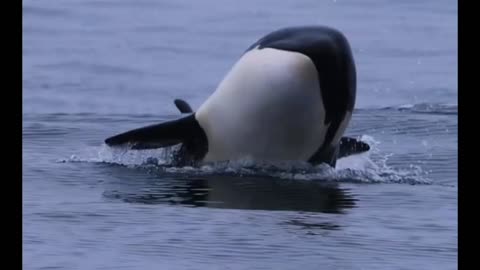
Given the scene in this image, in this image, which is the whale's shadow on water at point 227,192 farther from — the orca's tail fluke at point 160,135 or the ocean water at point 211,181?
the orca's tail fluke at point 160,135

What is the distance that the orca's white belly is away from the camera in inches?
579

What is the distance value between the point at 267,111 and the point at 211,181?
80cm

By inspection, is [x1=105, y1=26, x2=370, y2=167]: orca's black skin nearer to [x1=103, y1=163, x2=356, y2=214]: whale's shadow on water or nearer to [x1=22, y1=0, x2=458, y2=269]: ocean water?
[x1=22, y1=0, x2=458, y2=269]: ocean water

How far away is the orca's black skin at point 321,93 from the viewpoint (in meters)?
14.6

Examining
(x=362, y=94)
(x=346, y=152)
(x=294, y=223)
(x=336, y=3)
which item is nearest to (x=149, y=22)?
(x=336, y=3)

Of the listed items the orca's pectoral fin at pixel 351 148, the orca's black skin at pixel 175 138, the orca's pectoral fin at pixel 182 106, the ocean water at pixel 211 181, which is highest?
the orca's pectoral fin at pixel 182 106

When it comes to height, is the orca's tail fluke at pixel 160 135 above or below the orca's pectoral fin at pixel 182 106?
below

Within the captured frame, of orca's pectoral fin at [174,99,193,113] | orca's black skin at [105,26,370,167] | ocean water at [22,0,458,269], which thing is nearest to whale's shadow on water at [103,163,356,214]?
ocean water at [22,0,458,269]

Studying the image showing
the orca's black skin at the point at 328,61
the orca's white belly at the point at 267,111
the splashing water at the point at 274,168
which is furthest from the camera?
the splashing water at the point at 274,168

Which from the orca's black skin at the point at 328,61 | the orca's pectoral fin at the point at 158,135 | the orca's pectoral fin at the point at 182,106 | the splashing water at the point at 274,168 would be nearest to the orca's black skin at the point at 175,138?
the orca's pectoral fin at the point at 158,135

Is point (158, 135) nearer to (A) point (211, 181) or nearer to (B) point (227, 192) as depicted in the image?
(A) point (211, 181)

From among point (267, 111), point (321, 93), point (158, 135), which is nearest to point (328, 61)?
point (321, 93)
